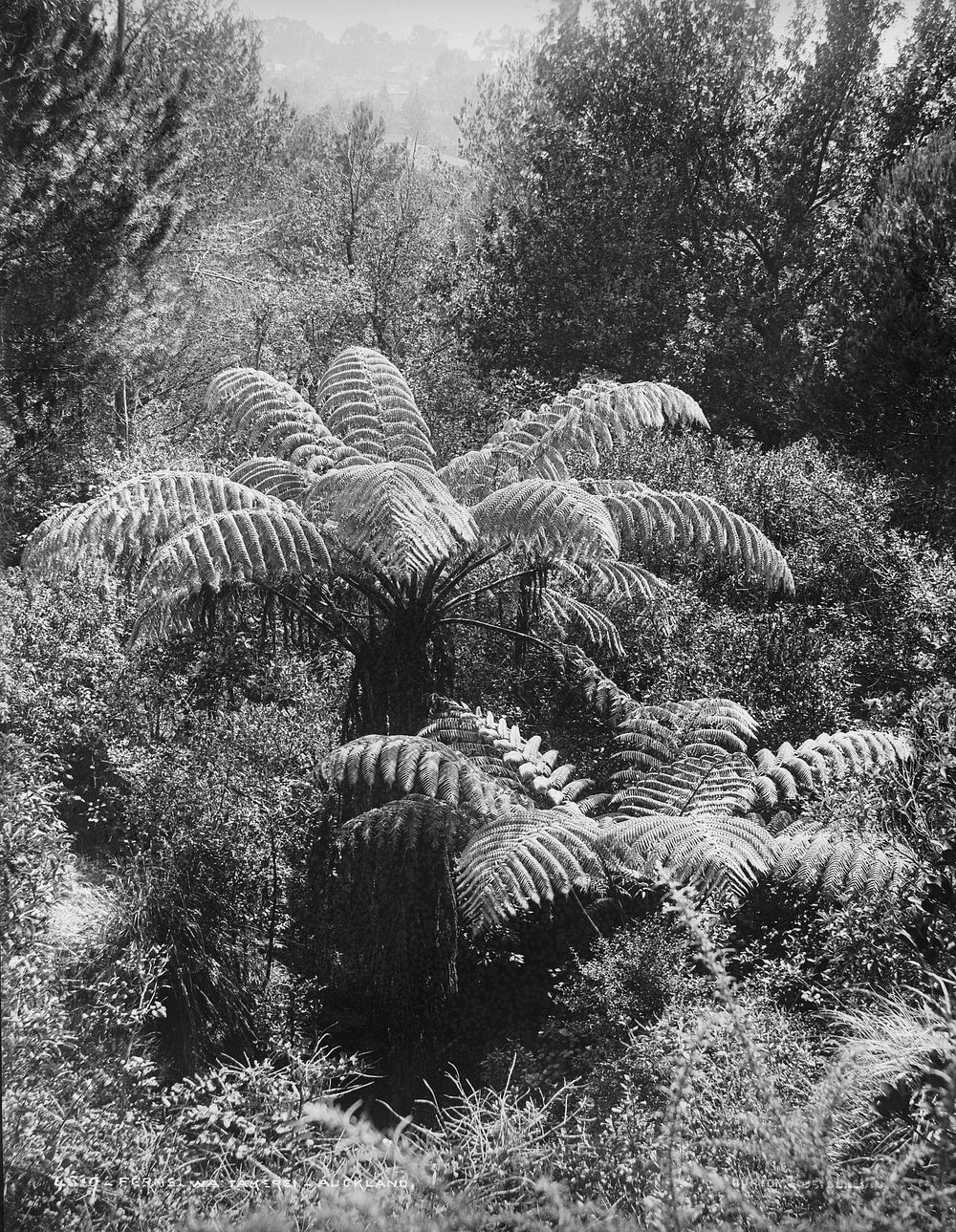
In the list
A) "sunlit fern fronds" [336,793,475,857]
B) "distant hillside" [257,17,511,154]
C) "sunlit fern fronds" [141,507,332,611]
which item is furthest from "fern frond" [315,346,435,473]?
"distant hillside" [257,17,511,154]

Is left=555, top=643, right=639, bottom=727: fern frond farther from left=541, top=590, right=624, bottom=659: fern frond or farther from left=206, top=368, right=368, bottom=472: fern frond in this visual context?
left=206, top=368, right=368, bottom=472: fern frond

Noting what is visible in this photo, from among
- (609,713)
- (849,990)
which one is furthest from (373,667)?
(849,990)

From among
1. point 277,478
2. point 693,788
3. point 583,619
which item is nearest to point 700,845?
point 693,788

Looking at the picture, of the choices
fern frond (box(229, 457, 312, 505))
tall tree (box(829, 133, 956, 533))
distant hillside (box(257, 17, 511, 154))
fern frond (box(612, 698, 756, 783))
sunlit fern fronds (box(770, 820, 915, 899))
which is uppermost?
distant hillside (box(257, 17, 511, 154))

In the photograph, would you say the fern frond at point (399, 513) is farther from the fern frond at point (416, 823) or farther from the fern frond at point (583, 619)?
the fern frond at point (416, 823)

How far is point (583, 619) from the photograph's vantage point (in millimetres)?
5668

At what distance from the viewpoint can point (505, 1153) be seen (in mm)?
2490

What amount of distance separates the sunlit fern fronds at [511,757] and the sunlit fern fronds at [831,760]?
2.52ft

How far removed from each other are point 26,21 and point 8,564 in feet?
Result: 14.3

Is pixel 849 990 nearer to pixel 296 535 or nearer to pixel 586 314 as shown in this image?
pixel 296 535

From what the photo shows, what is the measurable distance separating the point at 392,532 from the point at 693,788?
69.4 inches

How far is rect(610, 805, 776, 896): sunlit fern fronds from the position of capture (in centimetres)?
343

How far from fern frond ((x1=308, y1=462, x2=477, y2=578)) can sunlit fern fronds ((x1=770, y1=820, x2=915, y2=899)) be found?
196cm

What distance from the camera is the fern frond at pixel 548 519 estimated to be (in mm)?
4543
